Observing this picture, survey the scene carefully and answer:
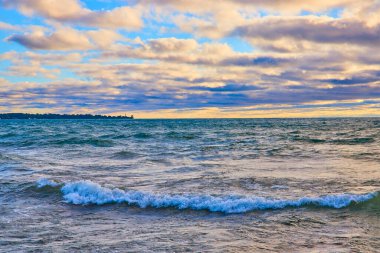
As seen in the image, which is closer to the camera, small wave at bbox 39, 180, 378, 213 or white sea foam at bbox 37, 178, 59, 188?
small wave at bbox 39, 180, 378, 213

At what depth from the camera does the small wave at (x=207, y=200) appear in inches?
435

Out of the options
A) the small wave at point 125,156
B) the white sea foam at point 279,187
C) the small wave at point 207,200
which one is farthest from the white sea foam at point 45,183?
the small wave at point 125,156

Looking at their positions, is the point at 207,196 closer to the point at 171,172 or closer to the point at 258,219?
the point at 258,219

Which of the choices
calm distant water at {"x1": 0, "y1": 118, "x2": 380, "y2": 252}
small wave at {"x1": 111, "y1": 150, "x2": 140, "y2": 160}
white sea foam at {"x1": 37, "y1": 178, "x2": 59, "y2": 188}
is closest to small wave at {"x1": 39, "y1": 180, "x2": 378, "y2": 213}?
calm distant water at {"x1": 0, "y1": 118, "x2": 380, "y2": 252}

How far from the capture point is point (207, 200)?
1155 centimetres

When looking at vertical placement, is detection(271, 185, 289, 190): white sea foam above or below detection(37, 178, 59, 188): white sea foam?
above

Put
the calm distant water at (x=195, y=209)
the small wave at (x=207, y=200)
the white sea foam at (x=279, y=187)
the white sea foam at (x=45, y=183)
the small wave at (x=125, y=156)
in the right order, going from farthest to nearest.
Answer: the small wave at (x=125, y=156), the white sea foam at (x=45, y=183), the white sea foam at (x=279, y=187), the small wave at (x=207, y=200), the calm distant water at (x=195, y=209)

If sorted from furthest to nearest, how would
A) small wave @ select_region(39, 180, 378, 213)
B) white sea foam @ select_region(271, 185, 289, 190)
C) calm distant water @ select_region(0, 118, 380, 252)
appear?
1. white sea foam @ select_region(271, 185, 289, 190)
2. small wave @ select_region(39, 180, 378, 213)
3. calm distant water @ select_region(0, 118, 380, 252)

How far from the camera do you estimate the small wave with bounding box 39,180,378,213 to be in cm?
1104

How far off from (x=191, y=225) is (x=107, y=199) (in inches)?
152

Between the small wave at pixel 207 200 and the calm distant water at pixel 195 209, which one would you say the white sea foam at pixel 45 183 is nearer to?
the calm distant water at pixel 195 209

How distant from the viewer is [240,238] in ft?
27.4

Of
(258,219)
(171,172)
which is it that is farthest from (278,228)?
(171,172)

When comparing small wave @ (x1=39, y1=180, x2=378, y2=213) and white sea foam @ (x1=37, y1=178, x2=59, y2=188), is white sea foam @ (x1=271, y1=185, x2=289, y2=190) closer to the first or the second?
small wave @ (x1=39, y1=180, x2=378, y2=213)
